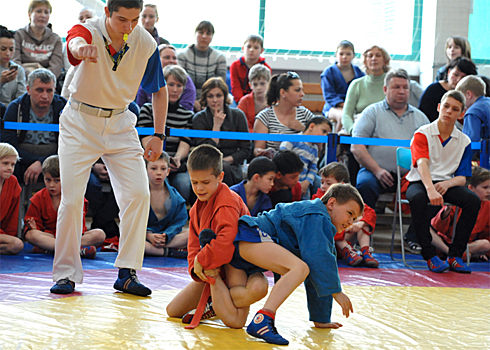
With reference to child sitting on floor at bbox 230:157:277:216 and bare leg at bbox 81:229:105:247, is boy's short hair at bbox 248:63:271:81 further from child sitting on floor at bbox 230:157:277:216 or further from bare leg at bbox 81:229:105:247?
bare leg at bbox 81:229:105:247

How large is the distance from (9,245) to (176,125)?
1.84 metres

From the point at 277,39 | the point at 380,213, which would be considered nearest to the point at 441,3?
the point at 277,39

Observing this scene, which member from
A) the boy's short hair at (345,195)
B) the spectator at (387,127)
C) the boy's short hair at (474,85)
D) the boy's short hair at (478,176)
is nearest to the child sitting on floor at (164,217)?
the spectator at (387,127)

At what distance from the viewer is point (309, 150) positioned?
16.9ft

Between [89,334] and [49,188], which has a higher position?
[49,188]

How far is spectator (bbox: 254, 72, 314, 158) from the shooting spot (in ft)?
17.3

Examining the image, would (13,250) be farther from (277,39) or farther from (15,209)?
(277,39)

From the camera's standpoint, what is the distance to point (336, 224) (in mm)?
2457

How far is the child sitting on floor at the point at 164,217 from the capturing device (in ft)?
14.0

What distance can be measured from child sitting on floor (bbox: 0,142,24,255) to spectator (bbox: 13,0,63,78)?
6.25 ft

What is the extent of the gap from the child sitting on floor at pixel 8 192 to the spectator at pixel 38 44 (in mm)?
1905

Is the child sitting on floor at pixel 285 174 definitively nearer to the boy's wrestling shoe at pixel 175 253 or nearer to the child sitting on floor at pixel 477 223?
the boy's wrestling shoe at pixel 175 253

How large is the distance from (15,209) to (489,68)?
6.67m

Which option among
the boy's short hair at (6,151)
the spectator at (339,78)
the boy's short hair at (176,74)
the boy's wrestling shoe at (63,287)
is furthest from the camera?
the spectator at (339,78)
